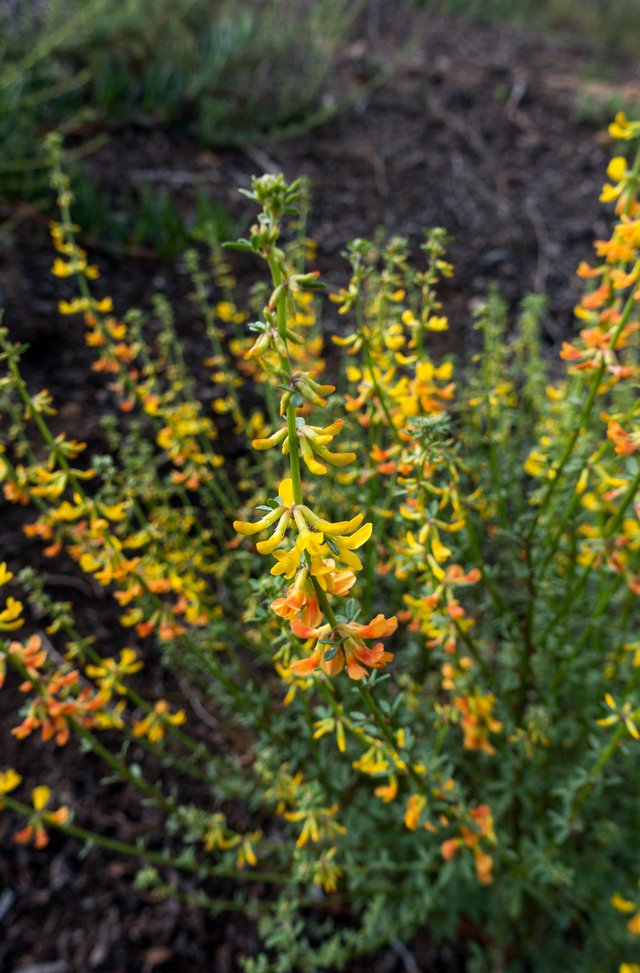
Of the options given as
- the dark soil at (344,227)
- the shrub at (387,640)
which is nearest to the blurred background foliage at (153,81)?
the dark soil at (344,227)

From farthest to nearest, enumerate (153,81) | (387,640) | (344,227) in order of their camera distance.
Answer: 1. (153,81)
2. (344,227)
3. (387,640)

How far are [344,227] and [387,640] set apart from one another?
3.68 m

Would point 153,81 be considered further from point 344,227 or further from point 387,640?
point 387,640

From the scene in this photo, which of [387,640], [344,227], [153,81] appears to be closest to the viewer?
[387,640]

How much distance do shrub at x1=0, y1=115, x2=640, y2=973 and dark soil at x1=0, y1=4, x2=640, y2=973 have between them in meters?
0.16

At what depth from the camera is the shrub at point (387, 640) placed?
1.59 metres

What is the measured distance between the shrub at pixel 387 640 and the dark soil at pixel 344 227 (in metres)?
0.16

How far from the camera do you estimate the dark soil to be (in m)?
2.70

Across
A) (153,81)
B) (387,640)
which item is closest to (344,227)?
(153,81)

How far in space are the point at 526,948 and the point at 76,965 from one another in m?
1.71

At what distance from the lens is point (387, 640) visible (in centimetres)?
319

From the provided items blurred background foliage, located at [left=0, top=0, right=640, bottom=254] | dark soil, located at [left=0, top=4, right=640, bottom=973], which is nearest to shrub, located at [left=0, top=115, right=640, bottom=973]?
dark soil, located at [left=0, top=4, right=640, bottom=973]

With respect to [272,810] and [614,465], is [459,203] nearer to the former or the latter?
[614,465]

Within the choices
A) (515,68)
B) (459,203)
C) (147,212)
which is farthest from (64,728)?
(515,68)
